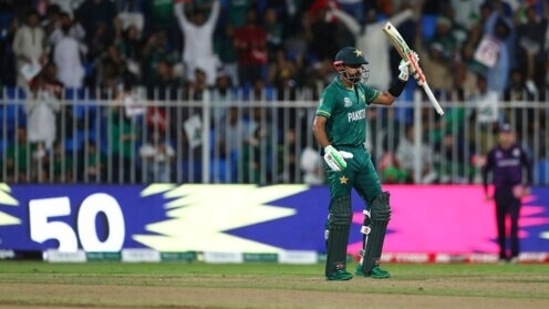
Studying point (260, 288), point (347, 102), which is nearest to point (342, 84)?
point (347, 102)

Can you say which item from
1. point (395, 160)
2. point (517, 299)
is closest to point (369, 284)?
point (517, 299)

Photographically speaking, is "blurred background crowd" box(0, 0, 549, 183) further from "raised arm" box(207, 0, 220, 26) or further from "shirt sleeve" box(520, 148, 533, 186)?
"shirt sleeve" box(520, 148, 533, 186)

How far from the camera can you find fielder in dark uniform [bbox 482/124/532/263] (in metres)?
22.5

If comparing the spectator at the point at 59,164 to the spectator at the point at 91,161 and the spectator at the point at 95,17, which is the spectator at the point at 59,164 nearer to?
the spectator at the point at 91,161

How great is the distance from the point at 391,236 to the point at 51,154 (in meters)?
5.16

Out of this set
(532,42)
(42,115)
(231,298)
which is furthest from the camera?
(532,42)

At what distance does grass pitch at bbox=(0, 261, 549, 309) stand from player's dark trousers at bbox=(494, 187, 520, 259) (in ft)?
6.40

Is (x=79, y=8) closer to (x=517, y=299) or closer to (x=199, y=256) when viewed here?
(x=199, y=256)

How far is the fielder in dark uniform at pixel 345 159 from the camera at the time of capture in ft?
54.8

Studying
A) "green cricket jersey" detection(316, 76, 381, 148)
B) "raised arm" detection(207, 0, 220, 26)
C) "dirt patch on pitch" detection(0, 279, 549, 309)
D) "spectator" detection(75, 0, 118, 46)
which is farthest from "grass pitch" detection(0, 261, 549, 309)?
"spectator" detection(75, 0, 118, 46)

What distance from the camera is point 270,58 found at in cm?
2623

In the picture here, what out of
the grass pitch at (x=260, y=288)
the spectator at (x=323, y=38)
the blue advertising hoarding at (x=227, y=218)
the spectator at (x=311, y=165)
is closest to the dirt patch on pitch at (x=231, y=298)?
the grass pitch at (x=260, y=288)

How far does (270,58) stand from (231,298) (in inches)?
447

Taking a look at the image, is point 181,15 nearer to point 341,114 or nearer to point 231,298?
point 341,114
